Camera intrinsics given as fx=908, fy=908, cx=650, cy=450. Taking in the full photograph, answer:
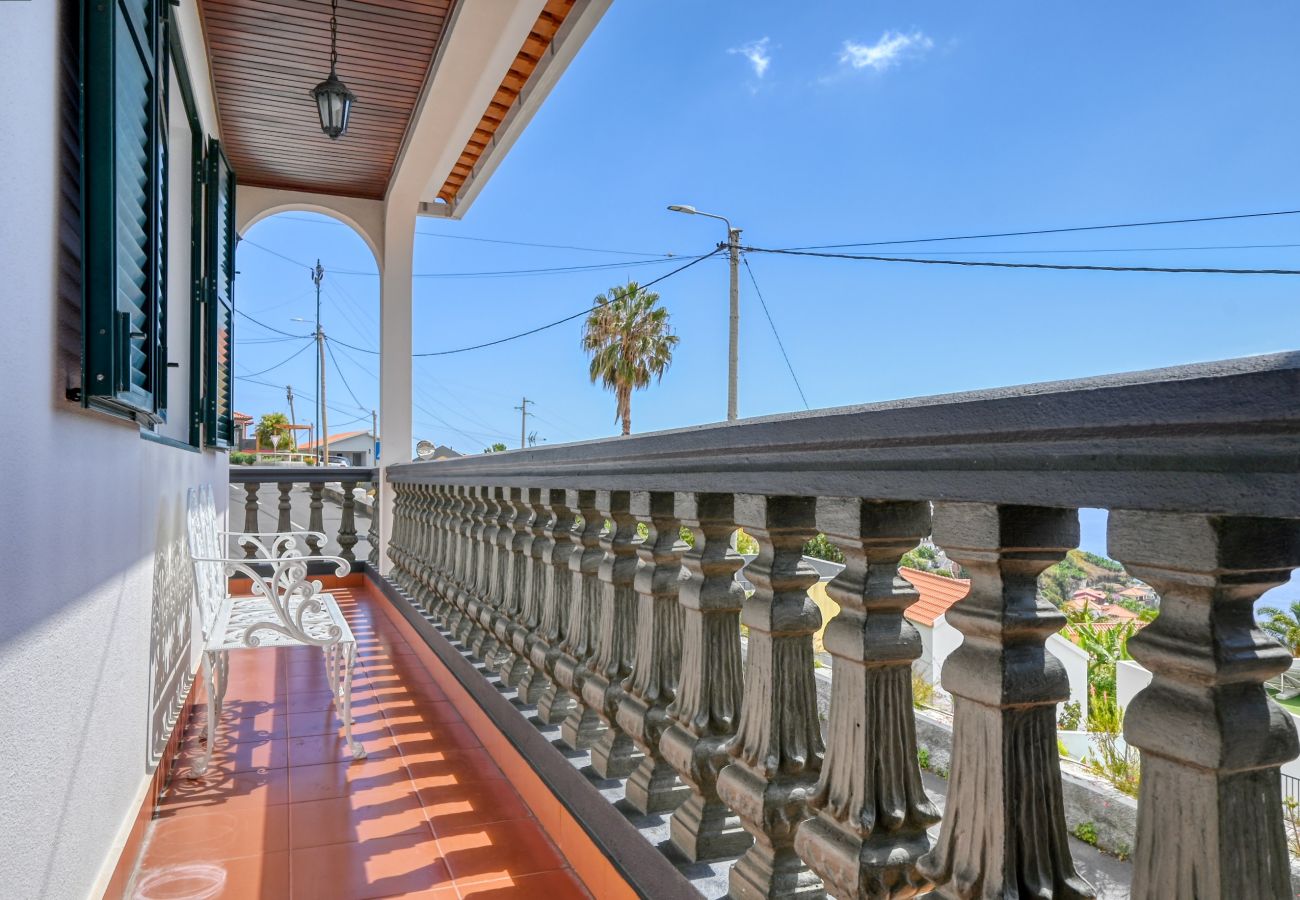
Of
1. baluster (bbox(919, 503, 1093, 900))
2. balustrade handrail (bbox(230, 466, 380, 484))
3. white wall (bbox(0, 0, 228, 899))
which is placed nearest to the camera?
baluster (bbox(919, 503, 1093, 900))

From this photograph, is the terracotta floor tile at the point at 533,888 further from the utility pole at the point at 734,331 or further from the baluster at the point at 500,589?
the utility pole at the point at 734,331

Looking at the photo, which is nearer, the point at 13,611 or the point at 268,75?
the point at 13,611

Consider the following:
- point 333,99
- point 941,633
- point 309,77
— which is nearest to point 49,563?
point 333,99

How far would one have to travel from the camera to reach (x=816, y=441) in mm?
1081

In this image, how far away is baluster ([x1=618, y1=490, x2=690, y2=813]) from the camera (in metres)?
1.70

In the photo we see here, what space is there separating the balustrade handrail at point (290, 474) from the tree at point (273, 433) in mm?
34015

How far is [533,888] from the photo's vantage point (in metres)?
1.99

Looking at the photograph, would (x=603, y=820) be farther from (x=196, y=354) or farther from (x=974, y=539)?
(x=196, y=354)

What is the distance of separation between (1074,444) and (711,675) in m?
0.89

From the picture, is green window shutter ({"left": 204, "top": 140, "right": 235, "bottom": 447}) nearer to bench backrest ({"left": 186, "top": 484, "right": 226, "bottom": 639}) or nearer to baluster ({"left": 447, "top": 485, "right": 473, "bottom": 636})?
bench backrest ({"left": 186, "top": 484, "right": 226, "bottom": 639})

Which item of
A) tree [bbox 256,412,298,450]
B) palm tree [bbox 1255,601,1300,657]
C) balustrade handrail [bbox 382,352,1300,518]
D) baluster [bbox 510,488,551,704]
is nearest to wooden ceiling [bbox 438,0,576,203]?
baluster [bbox 510,488,551,704]

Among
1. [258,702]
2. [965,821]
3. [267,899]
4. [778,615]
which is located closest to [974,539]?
[965,821]

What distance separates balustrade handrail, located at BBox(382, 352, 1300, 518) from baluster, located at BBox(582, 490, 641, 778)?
67cm

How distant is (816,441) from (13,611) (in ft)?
3.53
